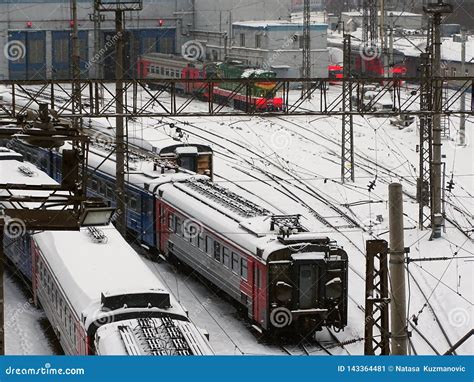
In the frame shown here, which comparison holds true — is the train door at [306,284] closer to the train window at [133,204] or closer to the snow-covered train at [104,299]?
the snow-covered train at [104,299]

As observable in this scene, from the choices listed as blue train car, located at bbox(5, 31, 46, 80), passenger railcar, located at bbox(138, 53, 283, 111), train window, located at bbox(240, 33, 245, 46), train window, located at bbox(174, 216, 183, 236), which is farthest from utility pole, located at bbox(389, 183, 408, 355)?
blue train car, located at bbox(5, 31, 46, 80)

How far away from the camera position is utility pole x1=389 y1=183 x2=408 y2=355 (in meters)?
12.6

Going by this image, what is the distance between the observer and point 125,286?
15.7 meters

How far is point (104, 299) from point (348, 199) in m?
16.7

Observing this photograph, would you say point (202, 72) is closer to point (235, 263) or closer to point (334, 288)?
point (235, 263)

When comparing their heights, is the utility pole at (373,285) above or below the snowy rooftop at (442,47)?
below

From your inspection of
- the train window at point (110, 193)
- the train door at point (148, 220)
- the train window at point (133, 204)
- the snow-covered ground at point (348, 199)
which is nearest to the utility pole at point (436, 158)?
the snow-covered ground at point (348, 199)

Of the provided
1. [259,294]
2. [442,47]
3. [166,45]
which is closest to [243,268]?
[259,294]

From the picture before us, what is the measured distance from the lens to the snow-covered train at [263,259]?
18.9 m

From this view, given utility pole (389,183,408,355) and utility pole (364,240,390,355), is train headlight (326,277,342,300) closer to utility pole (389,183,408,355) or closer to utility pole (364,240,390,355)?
utility pole (364,240,390,355)

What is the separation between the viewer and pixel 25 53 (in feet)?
186

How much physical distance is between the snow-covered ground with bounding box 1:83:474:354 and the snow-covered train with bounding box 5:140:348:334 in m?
0.55

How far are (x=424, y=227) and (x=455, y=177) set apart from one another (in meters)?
6.76

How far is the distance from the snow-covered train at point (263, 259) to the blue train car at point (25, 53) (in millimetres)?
34038
